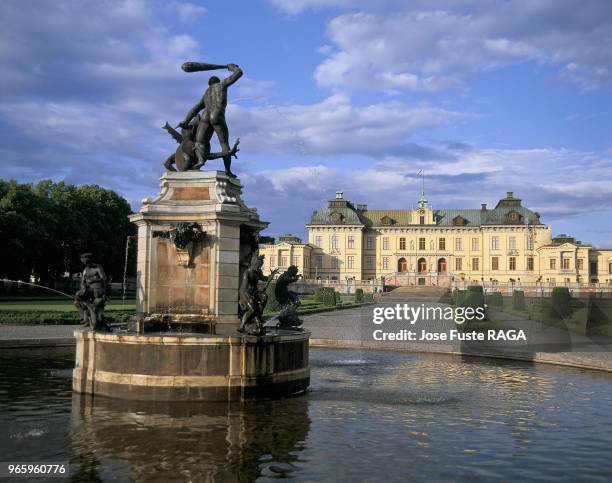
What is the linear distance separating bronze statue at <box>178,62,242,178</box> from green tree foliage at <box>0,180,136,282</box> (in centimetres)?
3839

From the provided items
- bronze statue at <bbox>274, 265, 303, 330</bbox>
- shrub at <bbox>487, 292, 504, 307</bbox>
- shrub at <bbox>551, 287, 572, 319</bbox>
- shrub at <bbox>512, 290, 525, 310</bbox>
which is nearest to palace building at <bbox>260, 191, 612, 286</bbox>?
shrub at <bbox>487, 292, 504, 307</bbox>

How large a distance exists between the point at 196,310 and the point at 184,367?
1.69 meters

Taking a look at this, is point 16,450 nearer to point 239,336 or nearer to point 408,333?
point 239,336

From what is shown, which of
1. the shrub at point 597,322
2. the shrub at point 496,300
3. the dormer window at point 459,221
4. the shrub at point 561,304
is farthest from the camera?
the dormer window at point 459,221

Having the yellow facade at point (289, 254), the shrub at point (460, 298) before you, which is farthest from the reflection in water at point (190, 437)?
the yellow facade at point (289, 254)

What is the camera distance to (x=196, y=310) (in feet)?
38.7

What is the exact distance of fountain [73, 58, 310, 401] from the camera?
33.8 feet

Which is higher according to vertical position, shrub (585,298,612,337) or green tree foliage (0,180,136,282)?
green tree foliage (0,180,136,282)

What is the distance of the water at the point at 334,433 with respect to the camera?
282 inches

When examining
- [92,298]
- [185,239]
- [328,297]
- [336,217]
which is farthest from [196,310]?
[336,217]

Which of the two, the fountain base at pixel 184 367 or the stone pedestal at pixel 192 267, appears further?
the stone pedestal at pixel 192 267

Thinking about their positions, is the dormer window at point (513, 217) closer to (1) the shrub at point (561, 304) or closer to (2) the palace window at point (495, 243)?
(2) the palace window at point (495, 243)

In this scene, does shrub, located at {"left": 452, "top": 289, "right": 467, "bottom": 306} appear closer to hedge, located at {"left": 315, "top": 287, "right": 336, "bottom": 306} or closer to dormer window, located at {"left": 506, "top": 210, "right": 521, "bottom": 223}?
hedge, located at {"left": 315, "top": 287, "right": 336, "bottom": 306}

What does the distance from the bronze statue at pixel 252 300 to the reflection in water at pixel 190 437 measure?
4.24 feet
